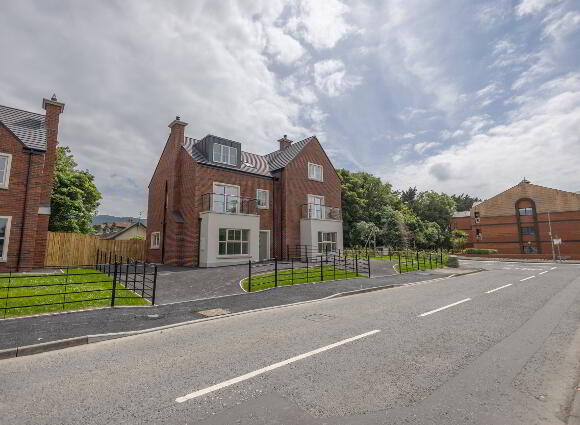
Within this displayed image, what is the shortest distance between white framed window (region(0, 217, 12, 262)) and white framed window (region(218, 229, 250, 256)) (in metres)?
11.2

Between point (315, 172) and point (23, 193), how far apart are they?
21.2m

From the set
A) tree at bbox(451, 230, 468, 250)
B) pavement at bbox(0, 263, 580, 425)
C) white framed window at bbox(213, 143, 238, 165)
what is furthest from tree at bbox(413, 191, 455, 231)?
pavement at bbox(0, 263, 580, 425)

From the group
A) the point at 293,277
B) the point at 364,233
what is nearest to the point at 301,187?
the point at 293,277

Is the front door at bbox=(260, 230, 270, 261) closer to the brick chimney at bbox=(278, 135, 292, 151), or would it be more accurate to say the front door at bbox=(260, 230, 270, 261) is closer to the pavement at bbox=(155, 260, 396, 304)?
the pavement at bbox=(155, 260, 396, 304)

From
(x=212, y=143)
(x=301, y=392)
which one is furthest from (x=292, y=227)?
(x=301, y=392)

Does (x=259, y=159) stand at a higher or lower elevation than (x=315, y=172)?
higher

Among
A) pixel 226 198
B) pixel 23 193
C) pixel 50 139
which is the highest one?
pixel 50 139

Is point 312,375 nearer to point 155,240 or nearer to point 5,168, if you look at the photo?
point 5,168

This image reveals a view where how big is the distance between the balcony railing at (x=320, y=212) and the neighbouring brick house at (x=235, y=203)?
90 millimetres

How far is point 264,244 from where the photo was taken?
24.5 m

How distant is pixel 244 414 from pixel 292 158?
23973 millimetres

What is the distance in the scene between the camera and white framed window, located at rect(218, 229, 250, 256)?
2039 cm

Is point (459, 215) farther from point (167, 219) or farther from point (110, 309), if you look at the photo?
point (110, 309)

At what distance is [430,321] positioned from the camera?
305 inches
